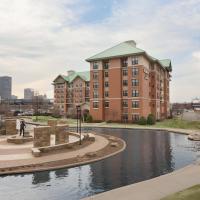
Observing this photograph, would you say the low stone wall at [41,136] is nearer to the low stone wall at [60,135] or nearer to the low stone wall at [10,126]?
the low stone wall at [60,135]

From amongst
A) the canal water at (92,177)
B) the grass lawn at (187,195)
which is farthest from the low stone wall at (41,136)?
the grass lawn at (187,195)

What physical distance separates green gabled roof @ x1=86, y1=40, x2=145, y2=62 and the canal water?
146 ft

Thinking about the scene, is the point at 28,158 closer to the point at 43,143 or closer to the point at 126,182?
the point at 43,143

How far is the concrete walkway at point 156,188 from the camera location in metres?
14.1

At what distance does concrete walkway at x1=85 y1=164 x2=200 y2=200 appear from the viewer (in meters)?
14.1

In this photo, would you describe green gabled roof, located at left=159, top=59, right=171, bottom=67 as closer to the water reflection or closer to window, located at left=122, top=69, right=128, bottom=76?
window, located at left=122, top=69, right=128, bottom=76

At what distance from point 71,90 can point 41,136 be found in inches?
3374

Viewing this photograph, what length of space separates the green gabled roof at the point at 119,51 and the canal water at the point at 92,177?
4462 centimetres

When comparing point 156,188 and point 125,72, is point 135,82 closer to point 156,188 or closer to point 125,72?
point 125,72

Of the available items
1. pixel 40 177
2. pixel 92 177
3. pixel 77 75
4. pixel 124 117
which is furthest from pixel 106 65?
pixel 40 177

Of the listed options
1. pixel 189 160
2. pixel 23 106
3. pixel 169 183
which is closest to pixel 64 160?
pixel 169 183

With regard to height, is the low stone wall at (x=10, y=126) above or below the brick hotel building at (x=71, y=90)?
below

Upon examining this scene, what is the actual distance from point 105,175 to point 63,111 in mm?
96278

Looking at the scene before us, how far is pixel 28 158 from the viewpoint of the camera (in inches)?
952
